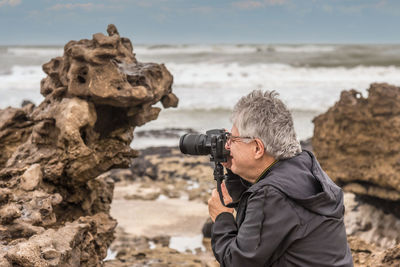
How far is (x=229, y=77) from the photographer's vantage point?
23812 millimetres

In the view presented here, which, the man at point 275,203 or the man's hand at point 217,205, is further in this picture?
the man's hand at point 217,205

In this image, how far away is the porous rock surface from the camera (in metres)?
3.00

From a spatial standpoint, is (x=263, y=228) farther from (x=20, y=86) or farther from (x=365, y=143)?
(x=20, y=86)

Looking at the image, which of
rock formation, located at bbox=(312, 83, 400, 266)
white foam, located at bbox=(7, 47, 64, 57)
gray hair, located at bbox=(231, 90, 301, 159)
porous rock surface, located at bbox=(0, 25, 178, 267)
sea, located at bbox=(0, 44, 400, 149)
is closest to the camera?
gray hair, located at bbox=(231, 90, 301, 159)

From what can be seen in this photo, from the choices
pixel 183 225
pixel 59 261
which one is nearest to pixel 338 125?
pixel 183 225

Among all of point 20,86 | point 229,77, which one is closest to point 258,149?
point 20,86

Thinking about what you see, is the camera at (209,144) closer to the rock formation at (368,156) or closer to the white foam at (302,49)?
the rock formation at (368,156)

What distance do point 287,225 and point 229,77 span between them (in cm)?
2245

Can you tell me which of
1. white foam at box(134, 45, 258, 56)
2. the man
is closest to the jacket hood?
the man

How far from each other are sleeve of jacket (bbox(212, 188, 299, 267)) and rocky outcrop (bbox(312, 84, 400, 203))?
3.59m

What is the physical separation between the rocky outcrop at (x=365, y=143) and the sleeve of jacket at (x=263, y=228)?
3.59 m

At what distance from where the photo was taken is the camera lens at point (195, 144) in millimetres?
2107

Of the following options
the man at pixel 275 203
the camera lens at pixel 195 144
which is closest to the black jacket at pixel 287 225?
the man at pixel 275 203

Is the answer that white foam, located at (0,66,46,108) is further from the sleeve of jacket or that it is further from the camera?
the sleeve of jacket
